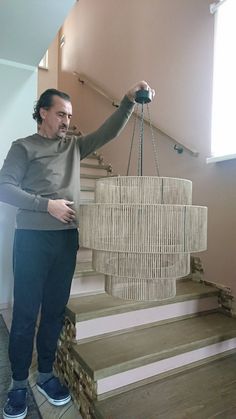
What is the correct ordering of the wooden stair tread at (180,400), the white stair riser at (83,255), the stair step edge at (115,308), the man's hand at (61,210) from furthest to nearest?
the white stair riser at (83,255) → the stair step edge at (115,308) → the wooden stair tread at (180,400) → the man's hand at (61,210)

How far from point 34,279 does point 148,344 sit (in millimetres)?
719

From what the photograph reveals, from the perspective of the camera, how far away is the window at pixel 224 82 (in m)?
1.96

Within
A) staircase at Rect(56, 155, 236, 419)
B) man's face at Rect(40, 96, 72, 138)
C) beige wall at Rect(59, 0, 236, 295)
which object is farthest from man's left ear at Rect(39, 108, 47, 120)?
beige wall at Rect(59, 0, 236, 295)

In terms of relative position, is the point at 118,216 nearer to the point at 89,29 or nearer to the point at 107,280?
the point at 107,280

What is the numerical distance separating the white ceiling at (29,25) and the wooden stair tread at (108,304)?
5.74 feet

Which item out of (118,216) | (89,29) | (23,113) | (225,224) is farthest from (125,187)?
(89,29)

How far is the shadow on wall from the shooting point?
7.86ft

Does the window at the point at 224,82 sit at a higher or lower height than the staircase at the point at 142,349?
higher

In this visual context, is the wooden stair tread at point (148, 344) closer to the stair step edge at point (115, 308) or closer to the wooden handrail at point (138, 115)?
the stair step edge at point (115, 308)

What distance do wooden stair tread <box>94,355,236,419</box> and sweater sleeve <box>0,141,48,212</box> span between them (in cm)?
91

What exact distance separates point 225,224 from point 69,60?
399cm

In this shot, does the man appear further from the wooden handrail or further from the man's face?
the wooden handrail

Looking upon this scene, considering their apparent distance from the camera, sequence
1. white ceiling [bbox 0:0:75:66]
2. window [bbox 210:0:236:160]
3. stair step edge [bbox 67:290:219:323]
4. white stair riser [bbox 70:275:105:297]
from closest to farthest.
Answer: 1. stair step edge [bbox 67:290:219:323]
2. white ceiling [bbox 0:0:75:66]
3. white stair riser [bbox 70:275:105:297]
4. window [bbox 210:0:236:160]

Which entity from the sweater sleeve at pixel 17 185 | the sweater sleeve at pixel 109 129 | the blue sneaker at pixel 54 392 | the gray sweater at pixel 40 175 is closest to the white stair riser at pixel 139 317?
the blue sneaker at pixel 54 392
